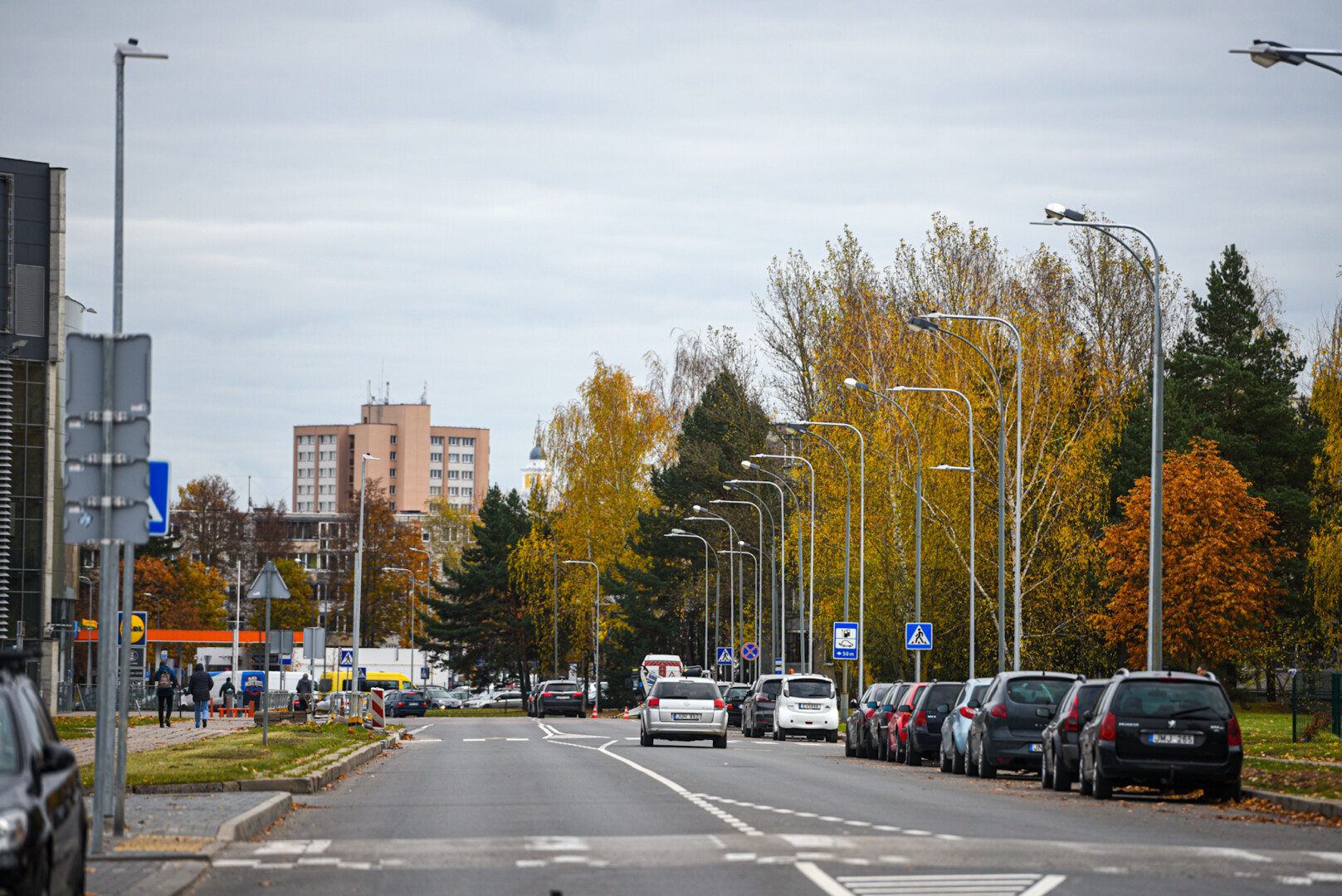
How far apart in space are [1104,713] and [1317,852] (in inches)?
265

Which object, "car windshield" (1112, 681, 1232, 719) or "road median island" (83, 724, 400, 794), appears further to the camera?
"road median island" (83, 724, 400, 794)

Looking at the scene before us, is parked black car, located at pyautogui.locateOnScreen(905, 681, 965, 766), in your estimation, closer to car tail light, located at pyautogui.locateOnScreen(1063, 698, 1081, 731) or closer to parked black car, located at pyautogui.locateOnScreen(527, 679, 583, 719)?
car tail light, located at pyautogui.locateOnScreen(1063, 698, 1081, 731)

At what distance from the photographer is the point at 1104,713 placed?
2081 centimetres

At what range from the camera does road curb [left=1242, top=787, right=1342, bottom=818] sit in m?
18.6

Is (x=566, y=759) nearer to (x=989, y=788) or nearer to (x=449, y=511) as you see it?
(x=989, y=788)

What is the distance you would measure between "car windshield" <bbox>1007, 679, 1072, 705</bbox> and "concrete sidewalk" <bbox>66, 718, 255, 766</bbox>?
Result: 41.1 ft

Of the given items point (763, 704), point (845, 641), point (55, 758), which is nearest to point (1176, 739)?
point (55, 758)

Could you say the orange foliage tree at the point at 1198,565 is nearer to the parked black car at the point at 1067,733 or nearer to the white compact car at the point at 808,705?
the white compact car at the point at 808,705

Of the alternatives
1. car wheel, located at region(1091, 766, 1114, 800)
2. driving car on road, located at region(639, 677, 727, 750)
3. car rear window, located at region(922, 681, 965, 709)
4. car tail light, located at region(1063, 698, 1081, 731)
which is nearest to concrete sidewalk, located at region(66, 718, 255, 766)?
driving car on road, located at region(639, 677, 727, 750)

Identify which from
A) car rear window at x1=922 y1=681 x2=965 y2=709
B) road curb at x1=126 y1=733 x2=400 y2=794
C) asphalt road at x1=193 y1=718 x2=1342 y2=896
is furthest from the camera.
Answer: car rear window at x1=922 y1=681 x2=965 y2=709

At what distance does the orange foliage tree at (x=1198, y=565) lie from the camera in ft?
200

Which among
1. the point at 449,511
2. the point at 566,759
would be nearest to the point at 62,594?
the point at 566,759

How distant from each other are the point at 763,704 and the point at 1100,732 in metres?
29.1

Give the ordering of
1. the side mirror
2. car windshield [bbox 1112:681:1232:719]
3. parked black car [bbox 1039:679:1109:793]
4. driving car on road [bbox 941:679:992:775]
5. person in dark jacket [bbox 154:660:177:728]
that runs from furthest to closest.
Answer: person in dark jacket [bbox 154:660:177:728], driving car on road [bbox 941:679:992:775], parked black car [bbox 1039:679:1109:793], car windshield [bbox 1112:681:1232:719], the side mirror
